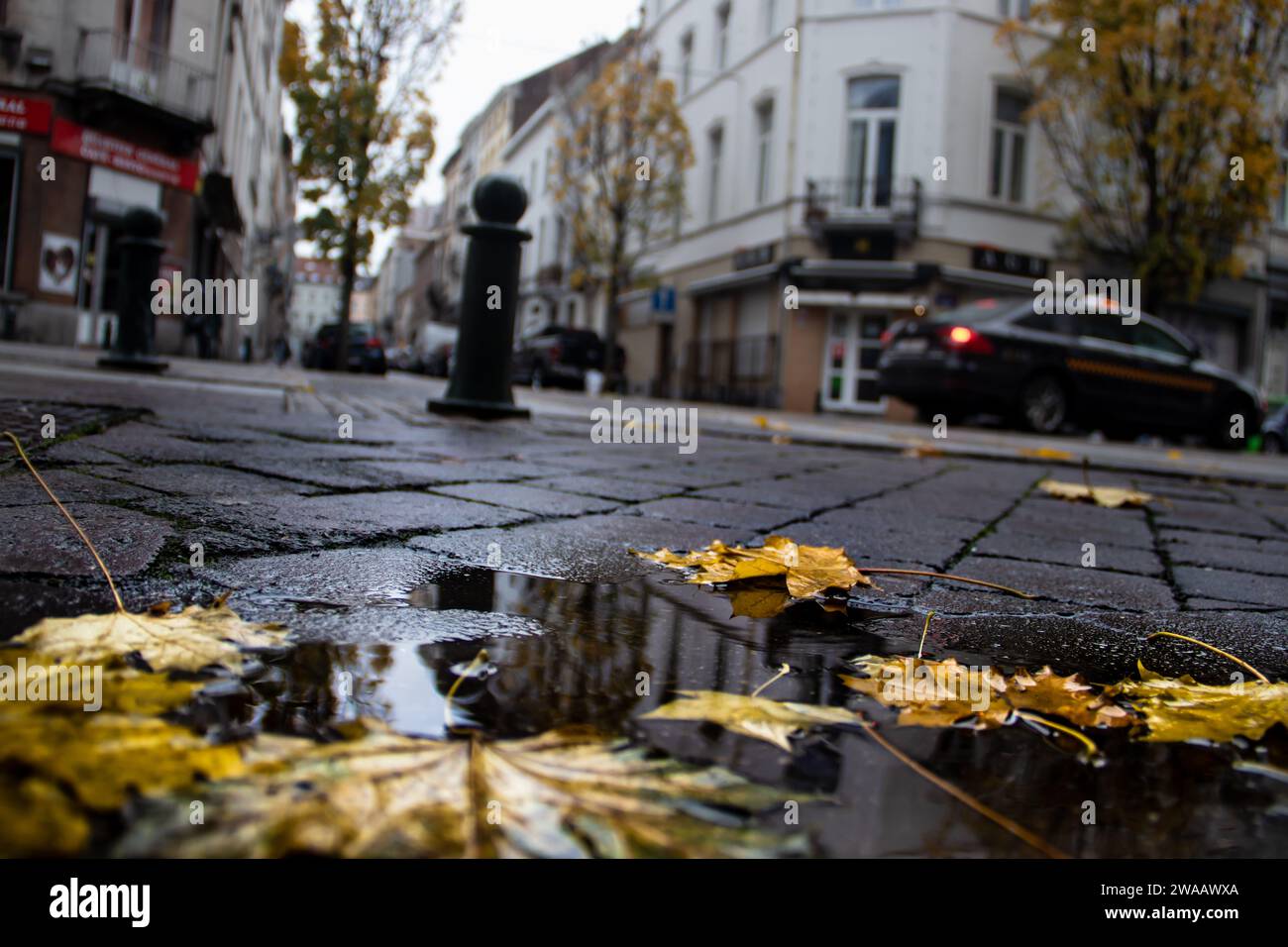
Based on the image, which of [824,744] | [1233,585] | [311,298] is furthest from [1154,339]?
[311,298]

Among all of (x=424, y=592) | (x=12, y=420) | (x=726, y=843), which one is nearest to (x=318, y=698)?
(x=726, y=843)

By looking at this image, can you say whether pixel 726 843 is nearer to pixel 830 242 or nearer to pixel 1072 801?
pixel 1072 801

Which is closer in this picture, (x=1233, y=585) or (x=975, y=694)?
(x=975, y=694)

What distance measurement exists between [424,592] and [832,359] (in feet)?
64.2

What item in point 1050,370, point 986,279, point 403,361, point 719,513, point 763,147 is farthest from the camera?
point 403,361

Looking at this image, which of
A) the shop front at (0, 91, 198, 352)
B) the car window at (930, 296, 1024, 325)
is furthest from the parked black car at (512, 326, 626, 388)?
the car window at (930, 296, 1024, 325)

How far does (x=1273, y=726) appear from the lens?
1254mm

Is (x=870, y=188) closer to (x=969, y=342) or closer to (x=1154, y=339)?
(x=1154, y=339)

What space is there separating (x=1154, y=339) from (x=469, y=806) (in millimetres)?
12363

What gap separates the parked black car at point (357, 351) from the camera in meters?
24.3

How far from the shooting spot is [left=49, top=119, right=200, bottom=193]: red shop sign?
52.1 feet

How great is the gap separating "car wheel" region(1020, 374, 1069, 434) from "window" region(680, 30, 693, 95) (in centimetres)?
1775

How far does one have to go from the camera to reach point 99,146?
16391 millimetres

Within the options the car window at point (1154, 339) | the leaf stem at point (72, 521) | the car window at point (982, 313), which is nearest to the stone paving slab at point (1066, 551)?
the leaf stem at point (72, 521)
